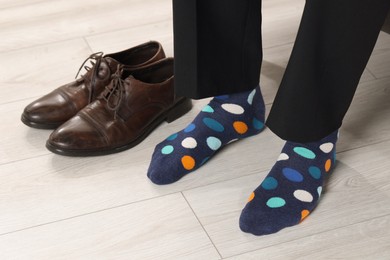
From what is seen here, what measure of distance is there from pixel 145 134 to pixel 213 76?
8.8 inches

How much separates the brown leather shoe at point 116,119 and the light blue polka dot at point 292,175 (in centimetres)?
30

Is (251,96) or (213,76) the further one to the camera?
(251,96)

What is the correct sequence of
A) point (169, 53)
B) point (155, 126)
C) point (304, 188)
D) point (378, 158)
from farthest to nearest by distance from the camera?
point (169, 53), point (155, 126), point (378, 158), point (304, 188)

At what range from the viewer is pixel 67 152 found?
3.86ft

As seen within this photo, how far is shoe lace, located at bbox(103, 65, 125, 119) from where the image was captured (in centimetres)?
119

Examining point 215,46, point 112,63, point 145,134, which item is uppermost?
point 215,46

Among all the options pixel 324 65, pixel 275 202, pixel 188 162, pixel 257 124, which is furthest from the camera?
pixel 257 124

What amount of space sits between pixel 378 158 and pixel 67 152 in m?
0.54

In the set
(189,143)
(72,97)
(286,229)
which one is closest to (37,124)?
(72,97)

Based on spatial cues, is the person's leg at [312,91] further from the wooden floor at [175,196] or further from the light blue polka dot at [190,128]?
the light blue polka dot at [190,128]

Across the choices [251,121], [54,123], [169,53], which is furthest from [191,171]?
[169,53]

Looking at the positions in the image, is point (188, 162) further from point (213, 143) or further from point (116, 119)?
point (116, 119)

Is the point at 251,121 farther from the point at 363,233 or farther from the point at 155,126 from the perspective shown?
the point at 363,233

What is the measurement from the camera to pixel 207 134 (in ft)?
3.80
